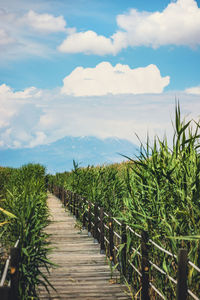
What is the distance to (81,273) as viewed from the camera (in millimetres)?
6941

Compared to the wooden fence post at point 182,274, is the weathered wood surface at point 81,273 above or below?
below

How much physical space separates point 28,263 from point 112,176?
26.1 feet

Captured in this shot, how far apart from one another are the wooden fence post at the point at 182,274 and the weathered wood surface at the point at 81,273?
2129 millimetres

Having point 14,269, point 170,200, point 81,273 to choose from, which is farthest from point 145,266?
point 81,273

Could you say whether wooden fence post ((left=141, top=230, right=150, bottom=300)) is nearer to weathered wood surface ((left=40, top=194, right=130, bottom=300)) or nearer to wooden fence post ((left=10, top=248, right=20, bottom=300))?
weathered wood surface ((left=40, top=194, right=130, bottom=300))

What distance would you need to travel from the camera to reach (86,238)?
A: 1088cm

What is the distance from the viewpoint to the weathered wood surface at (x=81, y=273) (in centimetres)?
573

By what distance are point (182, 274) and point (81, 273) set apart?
3770 mm

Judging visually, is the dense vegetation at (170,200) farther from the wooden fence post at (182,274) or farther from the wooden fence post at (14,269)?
the wooden fence post at (14,269)

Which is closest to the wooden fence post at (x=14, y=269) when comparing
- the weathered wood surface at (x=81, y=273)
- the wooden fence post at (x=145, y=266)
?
the weathered wood surface at (x=81, y=273)

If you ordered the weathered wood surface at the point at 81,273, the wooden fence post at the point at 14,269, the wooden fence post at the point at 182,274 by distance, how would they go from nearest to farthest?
the wooden fence post at the point at 182,274, the wooden fence post at the point at 14,269, the weathered wood surface at the point at 81,273

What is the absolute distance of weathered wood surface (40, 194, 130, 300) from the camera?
5727 millimetres

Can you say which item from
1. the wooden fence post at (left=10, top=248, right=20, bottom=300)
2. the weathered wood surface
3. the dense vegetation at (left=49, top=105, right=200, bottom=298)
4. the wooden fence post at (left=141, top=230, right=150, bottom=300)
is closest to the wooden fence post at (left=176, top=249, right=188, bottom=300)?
the dense vegetation at (left=49, top=105, right=200, bottom=298)

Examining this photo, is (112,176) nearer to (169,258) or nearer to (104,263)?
(104,263)
